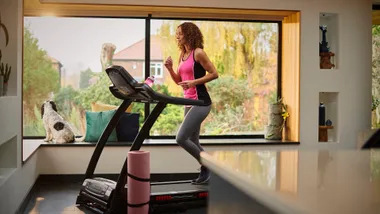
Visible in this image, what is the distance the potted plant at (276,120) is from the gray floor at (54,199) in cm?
219

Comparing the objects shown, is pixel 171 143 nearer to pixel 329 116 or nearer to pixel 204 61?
pixel 204 61

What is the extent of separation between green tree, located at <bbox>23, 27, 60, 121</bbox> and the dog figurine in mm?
284

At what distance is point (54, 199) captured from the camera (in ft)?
15.0

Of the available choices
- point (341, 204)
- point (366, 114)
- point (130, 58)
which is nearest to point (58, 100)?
point (130, 58)

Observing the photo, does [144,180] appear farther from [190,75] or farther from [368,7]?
[368,7]

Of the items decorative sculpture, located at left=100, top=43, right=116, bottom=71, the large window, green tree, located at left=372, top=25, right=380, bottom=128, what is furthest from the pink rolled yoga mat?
green tree, located at left=372, top=25, right=380, bottom=128

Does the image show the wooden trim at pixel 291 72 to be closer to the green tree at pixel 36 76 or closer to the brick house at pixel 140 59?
the brick house at pixel 140 59

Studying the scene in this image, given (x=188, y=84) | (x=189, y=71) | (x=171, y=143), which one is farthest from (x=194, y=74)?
(x=171, y=143)

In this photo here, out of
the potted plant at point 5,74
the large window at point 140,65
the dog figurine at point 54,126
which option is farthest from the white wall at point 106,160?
the potted plant at point 5,74

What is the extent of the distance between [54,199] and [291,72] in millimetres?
3143

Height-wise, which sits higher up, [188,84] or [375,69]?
[375,69]

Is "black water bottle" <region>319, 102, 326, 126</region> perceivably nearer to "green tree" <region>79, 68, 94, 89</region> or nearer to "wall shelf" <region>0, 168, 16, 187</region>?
"green tree" <region>79, 68, 94, 89</region>

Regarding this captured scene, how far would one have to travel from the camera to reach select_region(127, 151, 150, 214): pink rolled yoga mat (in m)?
3.79

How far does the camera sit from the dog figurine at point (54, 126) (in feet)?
18.3
